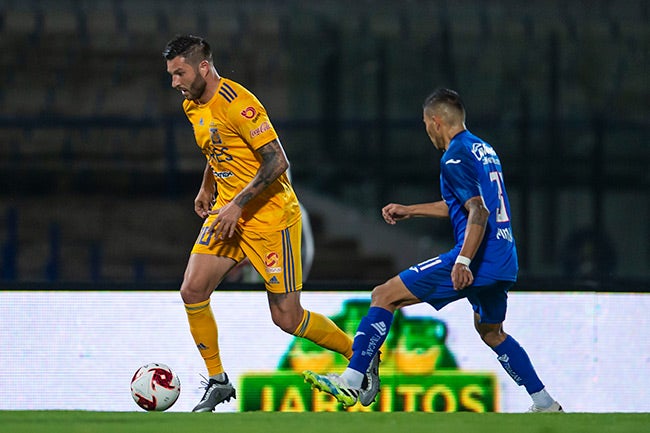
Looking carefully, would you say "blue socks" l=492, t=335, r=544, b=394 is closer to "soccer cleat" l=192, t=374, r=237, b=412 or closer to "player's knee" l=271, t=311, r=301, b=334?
"player's knee" l=271, t=311, r=301, b=334

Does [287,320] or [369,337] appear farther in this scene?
[287,320]

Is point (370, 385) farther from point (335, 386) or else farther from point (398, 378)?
point (398, 378)

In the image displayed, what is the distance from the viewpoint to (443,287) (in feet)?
14.6

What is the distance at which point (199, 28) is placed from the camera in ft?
20.2

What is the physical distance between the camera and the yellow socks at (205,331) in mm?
4793

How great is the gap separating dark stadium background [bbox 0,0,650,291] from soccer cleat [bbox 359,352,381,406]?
1.40m

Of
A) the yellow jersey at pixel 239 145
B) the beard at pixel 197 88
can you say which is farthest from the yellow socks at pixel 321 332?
the beard at pixel 197 88

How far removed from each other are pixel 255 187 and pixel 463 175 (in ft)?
2.75

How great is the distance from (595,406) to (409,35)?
220 centimetres

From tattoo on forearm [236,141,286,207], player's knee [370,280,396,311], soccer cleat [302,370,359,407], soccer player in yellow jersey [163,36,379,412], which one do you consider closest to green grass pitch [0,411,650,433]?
soccer cleat [302,370,359,407]

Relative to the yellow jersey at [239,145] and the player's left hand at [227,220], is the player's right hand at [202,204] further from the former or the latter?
the player's left hand at [227,220]

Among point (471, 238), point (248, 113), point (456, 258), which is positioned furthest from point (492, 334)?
point (248, 113)

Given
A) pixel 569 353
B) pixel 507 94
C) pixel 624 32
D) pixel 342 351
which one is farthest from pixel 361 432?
pixel 624 32

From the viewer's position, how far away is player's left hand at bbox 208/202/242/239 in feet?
14.7
